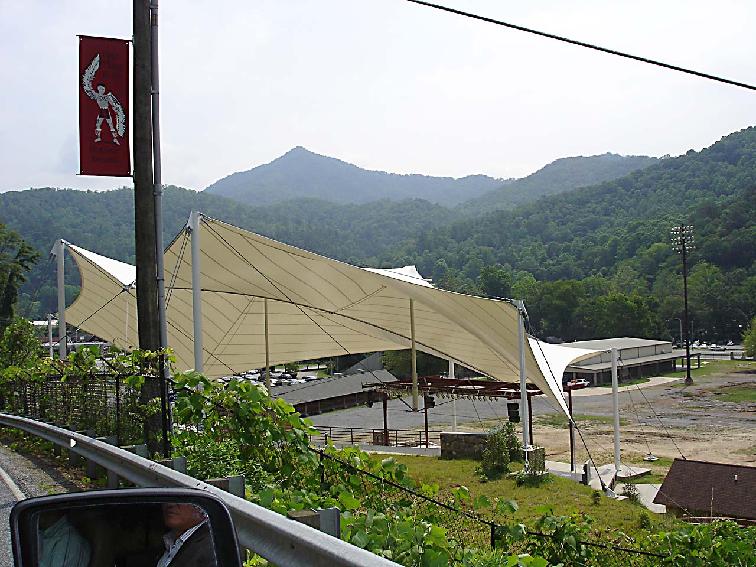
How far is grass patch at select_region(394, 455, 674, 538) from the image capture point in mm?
16594

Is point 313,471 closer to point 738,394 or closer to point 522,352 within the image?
point 522,352

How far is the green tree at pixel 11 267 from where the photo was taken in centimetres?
5044

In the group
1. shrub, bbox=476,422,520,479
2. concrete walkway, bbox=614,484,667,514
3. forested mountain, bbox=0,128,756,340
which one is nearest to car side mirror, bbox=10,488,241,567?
concrete walkway, bbox=614,484,667,514

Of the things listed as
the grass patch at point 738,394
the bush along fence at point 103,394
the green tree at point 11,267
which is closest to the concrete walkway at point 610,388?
the grass patch at point 738,394

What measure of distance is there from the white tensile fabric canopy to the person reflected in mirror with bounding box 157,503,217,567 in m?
15.3

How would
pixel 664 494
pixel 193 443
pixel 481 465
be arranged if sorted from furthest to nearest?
pixel 481 465, pixel 664 494, pixel 193 443

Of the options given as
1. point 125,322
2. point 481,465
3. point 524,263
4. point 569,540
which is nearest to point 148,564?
point 569,540

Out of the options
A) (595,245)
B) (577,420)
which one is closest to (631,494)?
(577,420)

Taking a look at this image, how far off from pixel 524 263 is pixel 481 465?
125033 millimetres

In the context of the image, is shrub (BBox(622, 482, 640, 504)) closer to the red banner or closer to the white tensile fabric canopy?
the white tensile fabric canopy

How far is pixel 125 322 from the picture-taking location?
2661 centimetres

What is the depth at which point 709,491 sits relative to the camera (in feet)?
61.7

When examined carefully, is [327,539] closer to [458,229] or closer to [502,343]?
[502,343]

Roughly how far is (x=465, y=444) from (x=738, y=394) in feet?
113
